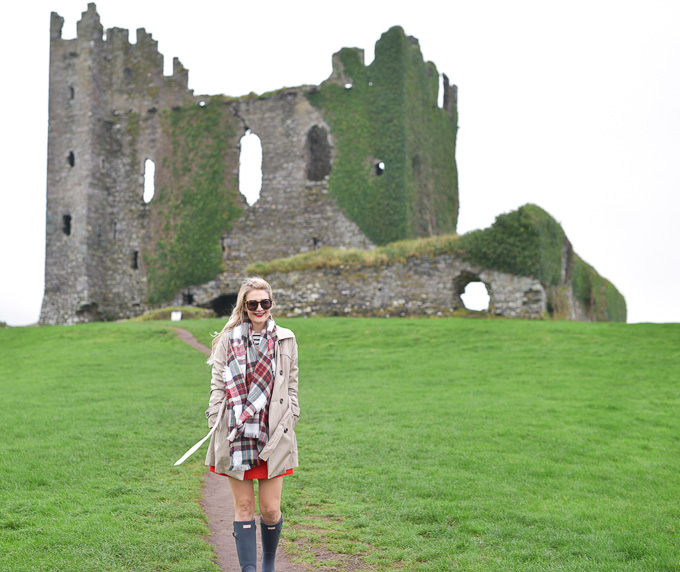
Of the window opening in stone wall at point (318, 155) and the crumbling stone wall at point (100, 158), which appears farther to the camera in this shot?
the crumbling stone wall at point (100, 158)

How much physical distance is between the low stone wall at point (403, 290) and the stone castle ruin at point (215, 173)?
5.71m

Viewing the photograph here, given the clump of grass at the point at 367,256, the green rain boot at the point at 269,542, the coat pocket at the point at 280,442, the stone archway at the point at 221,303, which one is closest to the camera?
the coat pocket at the point at 280,442

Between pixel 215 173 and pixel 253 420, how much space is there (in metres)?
35.4

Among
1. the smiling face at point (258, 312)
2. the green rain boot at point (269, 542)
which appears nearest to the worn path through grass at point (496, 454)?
the green rain boot at point (269, 542)

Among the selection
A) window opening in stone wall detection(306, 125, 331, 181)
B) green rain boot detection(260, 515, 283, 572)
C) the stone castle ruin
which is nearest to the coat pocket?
green rain boot detection(260, 515, 283, 572)

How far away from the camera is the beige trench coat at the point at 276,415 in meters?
5.30

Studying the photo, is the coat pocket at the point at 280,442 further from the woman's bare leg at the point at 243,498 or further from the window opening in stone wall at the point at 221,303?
the window opening in stone wall at the point at 221,303

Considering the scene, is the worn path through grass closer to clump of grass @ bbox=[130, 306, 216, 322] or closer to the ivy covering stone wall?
clump of grass @ bbox=[130, 306, 216, 322]

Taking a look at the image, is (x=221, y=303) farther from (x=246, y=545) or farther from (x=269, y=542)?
(x=246, y=545)

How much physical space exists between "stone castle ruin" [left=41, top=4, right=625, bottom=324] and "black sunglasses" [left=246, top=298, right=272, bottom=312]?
2888cm

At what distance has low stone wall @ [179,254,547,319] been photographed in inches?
1105

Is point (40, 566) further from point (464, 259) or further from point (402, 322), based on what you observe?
point (464, 259)

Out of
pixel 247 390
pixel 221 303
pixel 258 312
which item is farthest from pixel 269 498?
pixel 221 303

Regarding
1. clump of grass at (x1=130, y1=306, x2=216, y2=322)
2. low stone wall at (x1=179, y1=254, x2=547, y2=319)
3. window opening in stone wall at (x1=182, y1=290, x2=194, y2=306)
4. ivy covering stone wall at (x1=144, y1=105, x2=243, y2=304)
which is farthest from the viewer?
ivy covering stone wall at (x1=144, y1=105, x2=243, y2=304)
